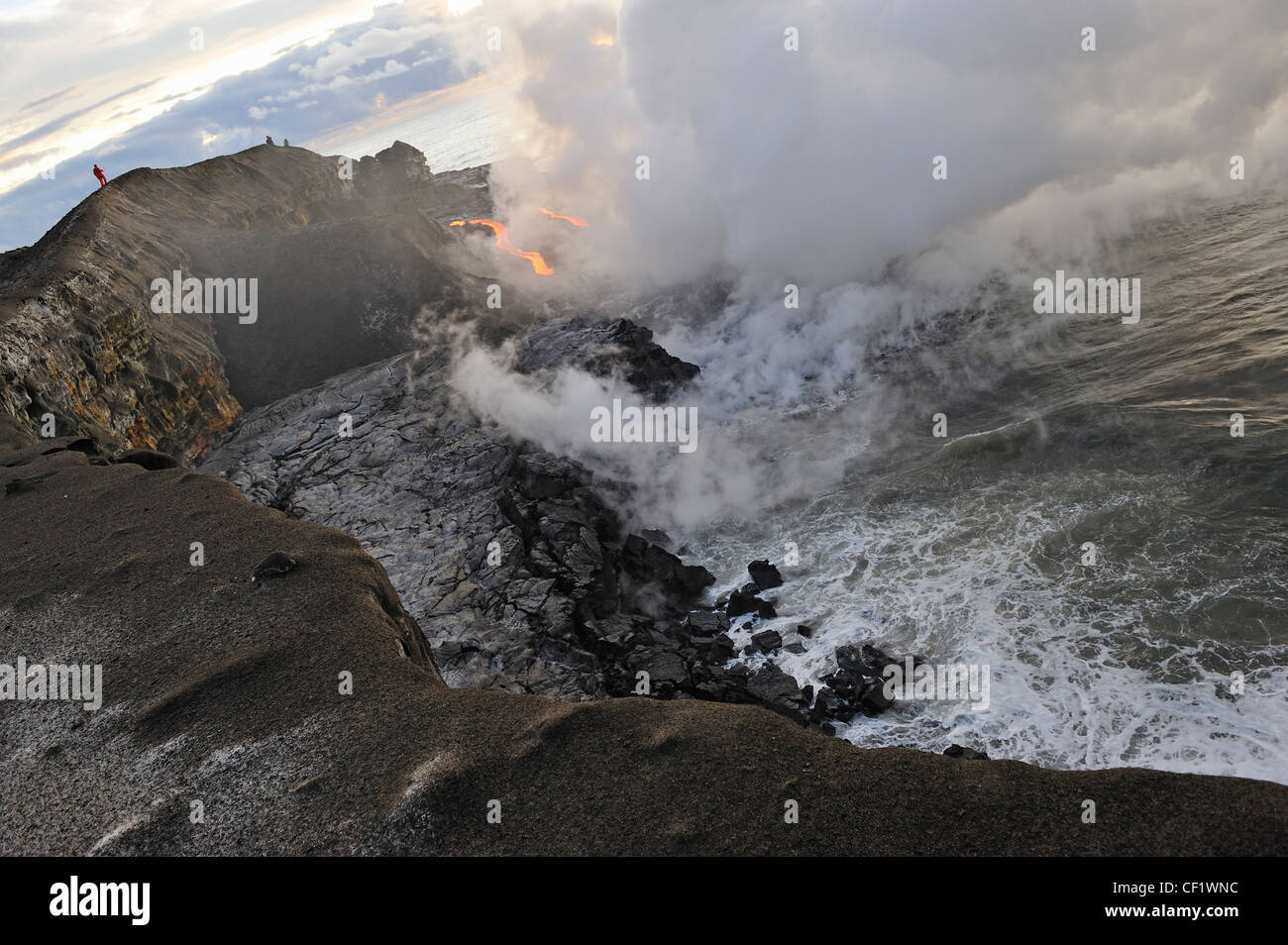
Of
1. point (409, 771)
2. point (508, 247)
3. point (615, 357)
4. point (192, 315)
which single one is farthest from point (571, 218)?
point (409, 771)

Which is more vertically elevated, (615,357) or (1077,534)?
(615,357)

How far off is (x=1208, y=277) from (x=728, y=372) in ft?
58.7

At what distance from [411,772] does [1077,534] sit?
1569cm

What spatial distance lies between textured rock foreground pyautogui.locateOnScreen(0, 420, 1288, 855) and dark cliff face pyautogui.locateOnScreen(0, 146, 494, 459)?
15407mm

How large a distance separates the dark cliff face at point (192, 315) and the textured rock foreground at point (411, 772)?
1541 centimetres

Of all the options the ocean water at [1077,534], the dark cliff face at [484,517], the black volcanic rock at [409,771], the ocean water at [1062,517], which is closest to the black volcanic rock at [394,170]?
the dark cliff face at [484,517]

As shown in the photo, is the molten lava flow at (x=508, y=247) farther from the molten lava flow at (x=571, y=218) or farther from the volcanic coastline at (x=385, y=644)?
the volcanic coastline at (x=385, y=644)

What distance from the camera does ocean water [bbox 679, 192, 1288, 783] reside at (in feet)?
42.8

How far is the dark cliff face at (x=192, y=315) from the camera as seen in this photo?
2402 centimetres

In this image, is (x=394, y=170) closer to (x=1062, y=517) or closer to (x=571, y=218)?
(x=571, y=218)

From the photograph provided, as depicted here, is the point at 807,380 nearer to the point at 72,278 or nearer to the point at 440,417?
the point at 440,417

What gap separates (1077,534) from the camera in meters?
17.1

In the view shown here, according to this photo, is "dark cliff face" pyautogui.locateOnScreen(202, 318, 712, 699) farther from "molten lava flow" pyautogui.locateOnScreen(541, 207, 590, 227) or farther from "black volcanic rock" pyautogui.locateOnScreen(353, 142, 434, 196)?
"black volcanic rock" pyautogui.locateOnScreen(353, 142, 434, 196)

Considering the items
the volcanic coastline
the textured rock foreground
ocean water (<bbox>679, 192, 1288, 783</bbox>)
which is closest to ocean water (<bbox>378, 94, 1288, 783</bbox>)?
ocean water (<bbox>679, 192, 1288, 783</bbox>)
